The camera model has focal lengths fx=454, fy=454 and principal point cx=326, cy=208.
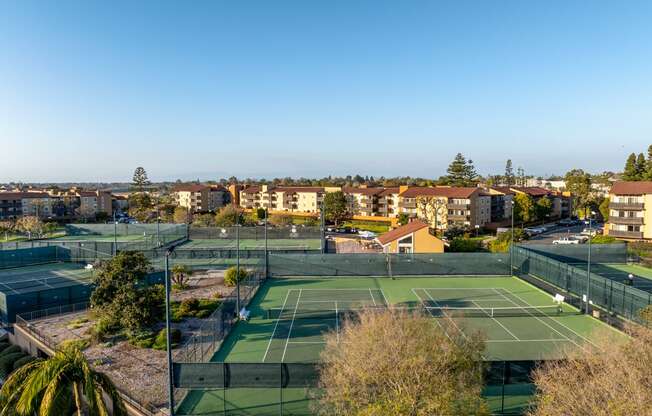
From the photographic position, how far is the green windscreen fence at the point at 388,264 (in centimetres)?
3353

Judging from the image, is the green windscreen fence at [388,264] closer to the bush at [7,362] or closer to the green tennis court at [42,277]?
the green tennis court at [42,277]

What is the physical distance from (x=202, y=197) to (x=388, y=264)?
67.6 metres

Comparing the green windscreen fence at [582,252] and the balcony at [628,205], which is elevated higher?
the balcony at [628,205]

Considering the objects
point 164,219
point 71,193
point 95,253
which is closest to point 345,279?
point 95,253

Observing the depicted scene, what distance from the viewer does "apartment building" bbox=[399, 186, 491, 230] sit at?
59.8 metres

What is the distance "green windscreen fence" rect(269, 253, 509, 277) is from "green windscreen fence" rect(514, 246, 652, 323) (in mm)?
1601

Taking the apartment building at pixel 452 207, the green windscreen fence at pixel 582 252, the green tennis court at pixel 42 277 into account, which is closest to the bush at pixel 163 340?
the green tennis court at pixel 42 277

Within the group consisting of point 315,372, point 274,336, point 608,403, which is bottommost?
point 274,336

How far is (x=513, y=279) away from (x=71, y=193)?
88.2 m

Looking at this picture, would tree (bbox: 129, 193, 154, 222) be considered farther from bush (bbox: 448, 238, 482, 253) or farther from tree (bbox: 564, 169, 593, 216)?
tree (bbox: 564, 169, 593, 216)

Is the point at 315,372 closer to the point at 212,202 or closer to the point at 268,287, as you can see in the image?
the point at 268,287

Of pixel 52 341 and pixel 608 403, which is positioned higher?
pixel 608 403

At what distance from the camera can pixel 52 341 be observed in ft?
65.9

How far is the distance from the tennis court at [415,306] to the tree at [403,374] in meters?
3.47
